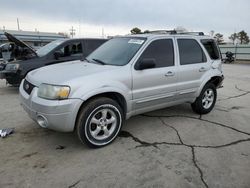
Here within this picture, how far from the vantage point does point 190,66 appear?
482cm

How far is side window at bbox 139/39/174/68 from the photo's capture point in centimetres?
423

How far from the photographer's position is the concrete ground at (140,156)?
2889 millimetres

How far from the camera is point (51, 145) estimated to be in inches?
148

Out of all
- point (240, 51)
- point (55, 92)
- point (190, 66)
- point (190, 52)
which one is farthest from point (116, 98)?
point (240, 51)

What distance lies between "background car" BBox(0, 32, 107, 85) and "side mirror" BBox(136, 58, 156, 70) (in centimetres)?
400

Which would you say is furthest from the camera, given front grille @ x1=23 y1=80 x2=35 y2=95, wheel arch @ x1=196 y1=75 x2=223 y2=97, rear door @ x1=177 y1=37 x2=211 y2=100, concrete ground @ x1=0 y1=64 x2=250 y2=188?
wheel arch @ x1=196 y1=75 x2=223 y2=97

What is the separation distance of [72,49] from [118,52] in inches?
154

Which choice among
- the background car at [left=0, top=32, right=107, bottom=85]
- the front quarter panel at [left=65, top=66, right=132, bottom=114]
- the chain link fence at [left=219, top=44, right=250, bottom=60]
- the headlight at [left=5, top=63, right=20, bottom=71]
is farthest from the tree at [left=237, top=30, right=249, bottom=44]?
the front quarter panel at [left=65, top=66, right=132, bottom=114]

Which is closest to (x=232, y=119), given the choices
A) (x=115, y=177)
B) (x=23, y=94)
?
(x=115, y=177)

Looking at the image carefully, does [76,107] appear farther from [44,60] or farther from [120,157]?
[44,60]

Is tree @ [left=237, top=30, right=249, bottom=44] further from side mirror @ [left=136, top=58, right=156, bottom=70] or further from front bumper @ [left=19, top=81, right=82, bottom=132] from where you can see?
front bumper @ [left=19, top=81, right=82, bottom=132]

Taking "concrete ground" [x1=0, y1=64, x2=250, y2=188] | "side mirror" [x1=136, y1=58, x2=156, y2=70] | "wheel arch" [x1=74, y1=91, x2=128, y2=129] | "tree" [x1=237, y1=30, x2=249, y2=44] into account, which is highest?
"tree" [x1=237, y1=30, x2=249, y2=44]

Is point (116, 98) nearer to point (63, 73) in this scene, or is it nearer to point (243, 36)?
point (63, 73)

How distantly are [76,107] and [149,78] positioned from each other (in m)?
1.46
